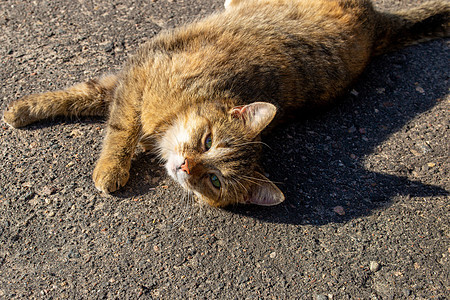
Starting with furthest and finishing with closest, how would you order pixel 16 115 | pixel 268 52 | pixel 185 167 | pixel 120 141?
pixel 268 52
pixel 16 115
pixel 120 141
pixel 185 167

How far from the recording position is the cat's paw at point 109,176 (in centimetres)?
329

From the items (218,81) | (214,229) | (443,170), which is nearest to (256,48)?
(218,81)

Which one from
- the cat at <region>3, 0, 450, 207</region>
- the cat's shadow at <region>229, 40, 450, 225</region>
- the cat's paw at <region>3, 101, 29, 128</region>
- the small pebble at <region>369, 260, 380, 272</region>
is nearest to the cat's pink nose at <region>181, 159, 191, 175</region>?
the cat at <region>3, 0, 450, 207</region>

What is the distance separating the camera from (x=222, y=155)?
325cm

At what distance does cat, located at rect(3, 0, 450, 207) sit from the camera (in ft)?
10.8

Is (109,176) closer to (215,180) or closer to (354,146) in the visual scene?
(215,180)

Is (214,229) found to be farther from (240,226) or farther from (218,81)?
→ (218,81)

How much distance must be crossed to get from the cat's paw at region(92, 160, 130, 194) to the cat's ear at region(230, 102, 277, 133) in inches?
40.2

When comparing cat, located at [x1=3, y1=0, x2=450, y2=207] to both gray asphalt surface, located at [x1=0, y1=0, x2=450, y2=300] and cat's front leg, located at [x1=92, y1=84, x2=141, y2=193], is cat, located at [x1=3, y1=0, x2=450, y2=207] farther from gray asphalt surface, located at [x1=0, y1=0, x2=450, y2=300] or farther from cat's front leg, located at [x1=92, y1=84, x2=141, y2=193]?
gray asphalt surface, located at [x1=0, y1=0, x2=450, y2=300]

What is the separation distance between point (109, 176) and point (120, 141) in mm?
376

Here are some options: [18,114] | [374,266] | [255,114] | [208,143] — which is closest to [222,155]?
[208,143]

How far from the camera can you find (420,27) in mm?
5008

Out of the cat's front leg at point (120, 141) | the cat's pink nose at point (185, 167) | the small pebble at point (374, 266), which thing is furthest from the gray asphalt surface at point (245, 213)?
the cat's pink nose at point (185, 167)

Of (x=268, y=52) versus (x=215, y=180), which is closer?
(x=215, y=180)
